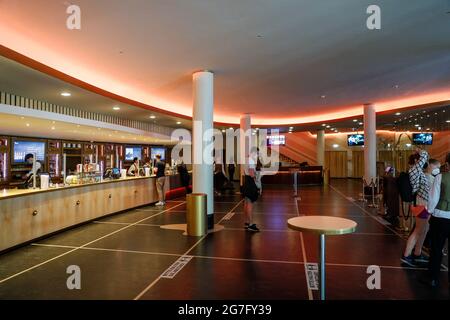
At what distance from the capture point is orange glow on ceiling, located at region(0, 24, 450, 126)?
4.76 m

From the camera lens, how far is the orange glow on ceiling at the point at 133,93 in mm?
4758

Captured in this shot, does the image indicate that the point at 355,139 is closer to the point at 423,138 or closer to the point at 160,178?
the point at 423,138

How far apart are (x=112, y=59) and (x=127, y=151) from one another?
28.2 ft

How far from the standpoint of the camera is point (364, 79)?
24.7 ft

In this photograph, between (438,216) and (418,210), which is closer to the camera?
(438,216)

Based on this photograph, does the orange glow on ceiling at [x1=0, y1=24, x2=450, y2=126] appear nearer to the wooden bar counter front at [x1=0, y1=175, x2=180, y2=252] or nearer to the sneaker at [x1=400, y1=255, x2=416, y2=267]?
the wooden bar counter front at [x1=0, y1=175, x2=180, y2=252]

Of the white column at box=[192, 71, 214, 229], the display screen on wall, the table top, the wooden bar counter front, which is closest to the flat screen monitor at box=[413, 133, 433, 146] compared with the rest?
the display screen on wall

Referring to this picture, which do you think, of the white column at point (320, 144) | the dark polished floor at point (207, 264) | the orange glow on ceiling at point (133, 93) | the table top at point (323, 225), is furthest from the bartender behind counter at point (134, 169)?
the white column at point (320, 144)

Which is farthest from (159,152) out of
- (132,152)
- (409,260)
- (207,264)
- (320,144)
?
(409,260)

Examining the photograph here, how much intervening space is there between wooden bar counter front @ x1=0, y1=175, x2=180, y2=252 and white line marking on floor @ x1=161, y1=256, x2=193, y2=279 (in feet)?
9.98

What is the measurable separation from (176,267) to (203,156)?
2836 mm

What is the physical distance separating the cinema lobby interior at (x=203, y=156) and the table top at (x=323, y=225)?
2cm

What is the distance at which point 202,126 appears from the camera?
6543 mm
